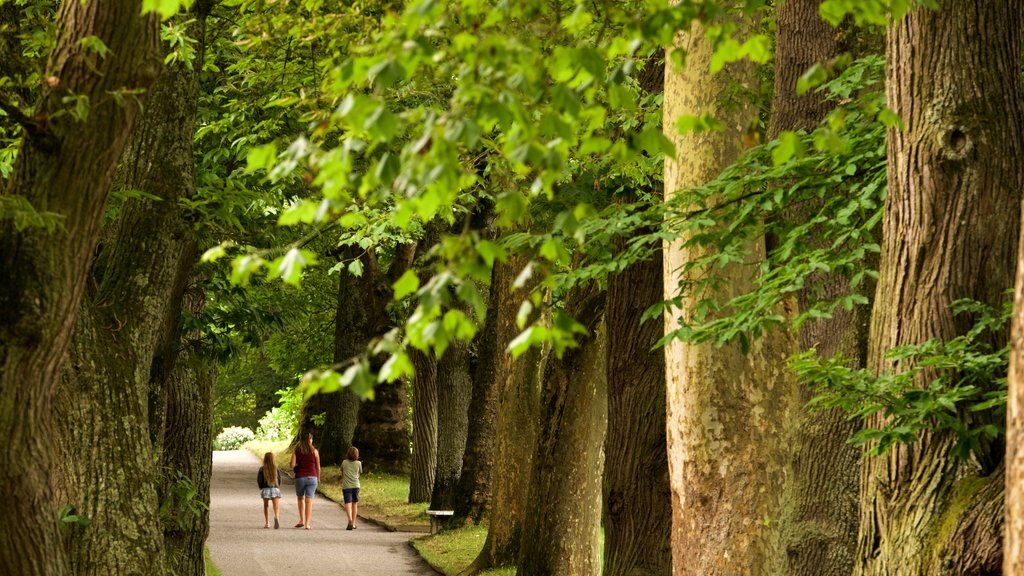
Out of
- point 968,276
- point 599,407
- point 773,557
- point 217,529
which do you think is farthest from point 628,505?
point 217,529

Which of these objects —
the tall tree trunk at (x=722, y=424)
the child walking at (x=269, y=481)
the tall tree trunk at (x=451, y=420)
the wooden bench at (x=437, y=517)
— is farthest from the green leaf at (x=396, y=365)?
the child walking at (x=269, y=481)

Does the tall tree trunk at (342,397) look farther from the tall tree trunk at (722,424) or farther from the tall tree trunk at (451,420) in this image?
the tall tree trunk at (722,424)

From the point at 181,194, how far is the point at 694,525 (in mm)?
4345

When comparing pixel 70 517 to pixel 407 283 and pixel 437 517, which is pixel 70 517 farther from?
pixel 437 517

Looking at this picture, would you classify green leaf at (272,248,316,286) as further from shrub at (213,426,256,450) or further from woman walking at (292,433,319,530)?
shrub at (213,426,256,450)

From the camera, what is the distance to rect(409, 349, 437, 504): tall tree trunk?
2819 centimetres

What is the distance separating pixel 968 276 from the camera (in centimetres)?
668

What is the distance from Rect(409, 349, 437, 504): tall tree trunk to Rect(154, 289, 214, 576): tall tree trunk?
1123 centimetres

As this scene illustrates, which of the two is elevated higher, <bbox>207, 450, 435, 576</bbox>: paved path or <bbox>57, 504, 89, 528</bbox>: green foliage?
<bbox>57, 504, 89, 528</bbox>: green foliage

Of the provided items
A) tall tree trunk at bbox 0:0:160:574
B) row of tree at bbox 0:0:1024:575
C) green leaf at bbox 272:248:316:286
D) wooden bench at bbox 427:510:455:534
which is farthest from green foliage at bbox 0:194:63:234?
wooden bench at bbox 427:510:455:534

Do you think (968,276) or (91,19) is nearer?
(91,19)

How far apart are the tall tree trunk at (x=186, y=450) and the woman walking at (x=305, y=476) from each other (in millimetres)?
7328

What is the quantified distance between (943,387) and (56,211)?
418 centimetres

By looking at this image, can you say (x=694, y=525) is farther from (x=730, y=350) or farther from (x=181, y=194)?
(x=181, y=194)
